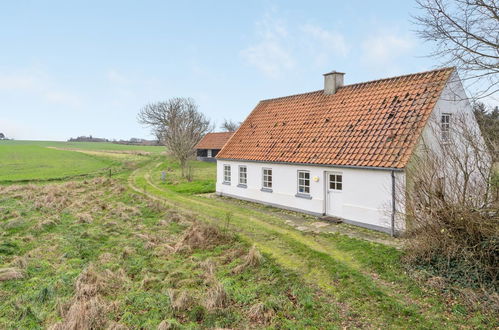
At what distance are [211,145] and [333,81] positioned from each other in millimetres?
34066

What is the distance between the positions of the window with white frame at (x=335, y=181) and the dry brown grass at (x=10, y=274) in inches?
455

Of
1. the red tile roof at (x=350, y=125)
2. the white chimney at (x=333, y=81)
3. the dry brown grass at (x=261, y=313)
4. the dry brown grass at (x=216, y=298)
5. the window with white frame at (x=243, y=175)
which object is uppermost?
the white chimney at (x=333, y=81)

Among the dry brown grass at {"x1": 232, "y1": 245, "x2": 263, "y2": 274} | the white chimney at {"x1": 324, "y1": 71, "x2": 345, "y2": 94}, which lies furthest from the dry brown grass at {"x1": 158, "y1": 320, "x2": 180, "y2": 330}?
the white chimney at {"x1": 324, "y1": 71, "x2": 345, "y2": 94}

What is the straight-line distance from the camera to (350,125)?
14422 millimetres

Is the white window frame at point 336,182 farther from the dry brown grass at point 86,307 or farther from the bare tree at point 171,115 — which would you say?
the bare tree at point 171,115

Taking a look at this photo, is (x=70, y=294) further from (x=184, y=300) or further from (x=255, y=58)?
(x=255, y=58)

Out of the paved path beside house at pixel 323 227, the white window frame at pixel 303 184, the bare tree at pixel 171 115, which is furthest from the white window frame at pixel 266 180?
the bare tree at pixel 171 115

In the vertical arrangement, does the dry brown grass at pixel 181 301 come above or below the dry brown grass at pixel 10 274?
below

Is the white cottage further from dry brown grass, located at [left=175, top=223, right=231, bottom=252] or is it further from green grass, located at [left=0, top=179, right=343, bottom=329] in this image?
dry brown grass, located at [left=175, top=223, right=231, bottom=252]

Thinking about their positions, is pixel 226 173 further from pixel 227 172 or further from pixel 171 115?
pixel 171 115

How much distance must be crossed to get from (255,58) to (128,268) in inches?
894

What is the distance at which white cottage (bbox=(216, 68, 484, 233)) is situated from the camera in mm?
11523

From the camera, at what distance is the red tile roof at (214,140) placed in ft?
158

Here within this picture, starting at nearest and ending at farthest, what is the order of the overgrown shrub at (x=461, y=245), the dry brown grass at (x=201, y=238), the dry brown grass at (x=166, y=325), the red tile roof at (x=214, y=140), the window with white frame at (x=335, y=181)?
1. the dry brown grass at (x=166, y=325)
2. the overgrown shrub at (x=461, y=245)
3. the dry brown grass at (x=201, y=238)
4. the window with white frame at (x=335, y=181)
5. the red tile roof at (x=214, y=140)
